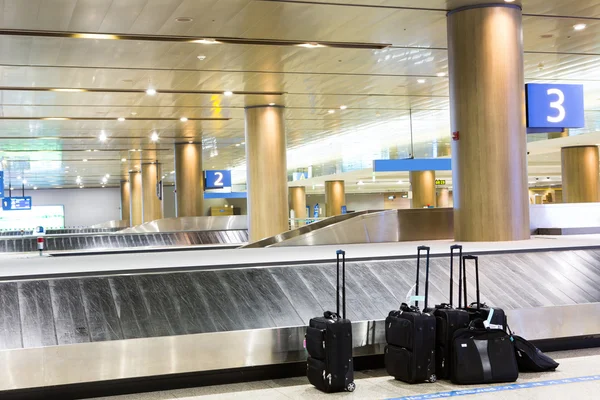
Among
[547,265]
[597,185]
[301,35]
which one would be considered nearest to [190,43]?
[301,35]

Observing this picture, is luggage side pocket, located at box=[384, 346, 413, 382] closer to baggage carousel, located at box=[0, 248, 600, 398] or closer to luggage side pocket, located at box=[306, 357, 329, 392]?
baggage carousel, located at box=[0, 248, 600, 398]

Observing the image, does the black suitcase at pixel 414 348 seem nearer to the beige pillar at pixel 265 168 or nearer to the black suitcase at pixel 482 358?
the black suitcase at pixel 482 358

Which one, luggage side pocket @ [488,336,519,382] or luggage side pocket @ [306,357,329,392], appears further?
luggage side pocket @ [488,336,519,382]

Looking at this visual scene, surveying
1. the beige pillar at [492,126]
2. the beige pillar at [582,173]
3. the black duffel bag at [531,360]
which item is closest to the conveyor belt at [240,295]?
the black duffel bag at [531,360]

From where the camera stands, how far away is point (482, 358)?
6504 mm

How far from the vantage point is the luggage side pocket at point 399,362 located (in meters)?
6.48

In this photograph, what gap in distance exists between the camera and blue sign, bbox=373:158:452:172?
26.6 m

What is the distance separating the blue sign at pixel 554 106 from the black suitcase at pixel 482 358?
7485 millimetres

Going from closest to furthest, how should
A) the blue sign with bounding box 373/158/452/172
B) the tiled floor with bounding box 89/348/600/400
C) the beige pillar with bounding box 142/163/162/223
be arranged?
the tiled floor with bounding box 89/348/600/400 → the blue sign with bounding box 373/158/452/172 → the beige pillar with bounding box 142/163/162/223

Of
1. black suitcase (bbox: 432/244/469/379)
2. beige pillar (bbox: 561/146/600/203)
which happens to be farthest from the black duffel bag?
beige pillar (bbox: 561/146/600/203)

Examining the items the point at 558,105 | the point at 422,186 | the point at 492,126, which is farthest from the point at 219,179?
the point at 492,126

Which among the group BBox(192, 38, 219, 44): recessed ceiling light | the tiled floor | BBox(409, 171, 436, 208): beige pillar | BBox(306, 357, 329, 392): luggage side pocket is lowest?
the tiled floor

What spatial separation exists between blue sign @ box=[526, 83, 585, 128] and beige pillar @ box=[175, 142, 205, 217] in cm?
2064

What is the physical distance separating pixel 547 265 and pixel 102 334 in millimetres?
5462
